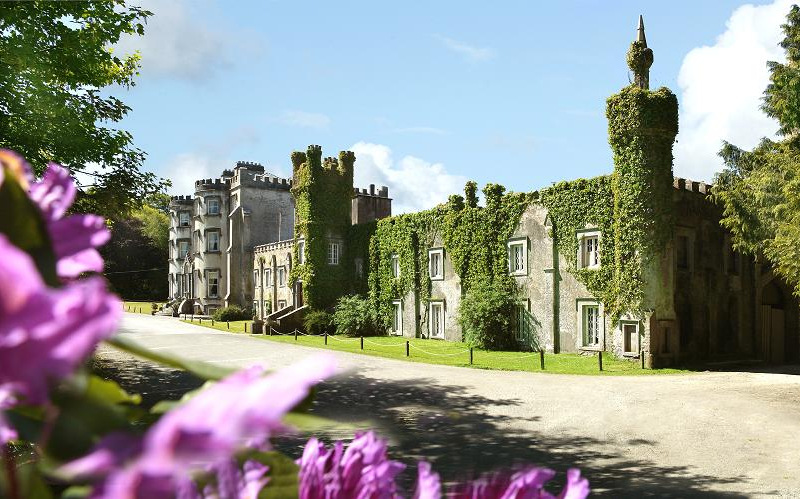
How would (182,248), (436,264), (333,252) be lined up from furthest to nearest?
(182,248) < (333,252) < (436,264)

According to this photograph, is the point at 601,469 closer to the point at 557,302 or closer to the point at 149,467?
the point at 149,467

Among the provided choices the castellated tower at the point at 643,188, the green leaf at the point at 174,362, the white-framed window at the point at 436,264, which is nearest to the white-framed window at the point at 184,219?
the white-framed window at the point at 436,264

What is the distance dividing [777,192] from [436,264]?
50.4 feet

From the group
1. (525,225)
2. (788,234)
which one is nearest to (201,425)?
(788,234)

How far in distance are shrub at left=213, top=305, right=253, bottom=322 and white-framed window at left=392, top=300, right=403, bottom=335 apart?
1684 cm

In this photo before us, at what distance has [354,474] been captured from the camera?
0.53 metres

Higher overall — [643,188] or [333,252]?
[643,188]

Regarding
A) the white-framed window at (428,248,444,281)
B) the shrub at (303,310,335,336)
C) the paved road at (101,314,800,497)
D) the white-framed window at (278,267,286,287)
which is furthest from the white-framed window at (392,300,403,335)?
the white-framed window at (278,267,286,287)

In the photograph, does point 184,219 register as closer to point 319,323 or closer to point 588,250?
point 319,323

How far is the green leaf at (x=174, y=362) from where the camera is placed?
1.18 ft

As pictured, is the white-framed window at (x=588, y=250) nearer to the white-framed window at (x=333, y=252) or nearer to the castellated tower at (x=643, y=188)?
the castellated tower at (x=643, y=188)

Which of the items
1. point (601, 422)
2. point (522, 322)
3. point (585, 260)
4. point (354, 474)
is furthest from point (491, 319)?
point (354, 474)

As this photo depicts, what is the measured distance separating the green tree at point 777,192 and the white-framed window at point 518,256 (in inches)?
299

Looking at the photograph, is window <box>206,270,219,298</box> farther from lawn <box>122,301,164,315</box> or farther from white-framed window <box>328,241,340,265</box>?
white-framed window <box>328,241,340,265</box>
